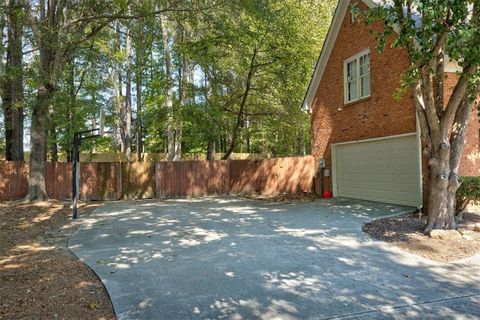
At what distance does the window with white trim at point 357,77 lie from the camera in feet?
40.6

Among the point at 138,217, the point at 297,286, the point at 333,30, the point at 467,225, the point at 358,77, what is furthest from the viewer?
the point at 333,30

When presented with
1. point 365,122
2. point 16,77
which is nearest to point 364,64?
point 365,122

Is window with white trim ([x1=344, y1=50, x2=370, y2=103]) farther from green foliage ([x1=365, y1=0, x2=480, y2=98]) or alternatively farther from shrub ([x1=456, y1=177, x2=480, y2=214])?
green foliage ([x1=365, y1=0, x2=480, y2=98])

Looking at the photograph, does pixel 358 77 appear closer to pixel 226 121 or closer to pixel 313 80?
pixel 313 80

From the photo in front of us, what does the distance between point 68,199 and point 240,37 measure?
9304mm

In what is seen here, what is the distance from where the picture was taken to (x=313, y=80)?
15.2 meters

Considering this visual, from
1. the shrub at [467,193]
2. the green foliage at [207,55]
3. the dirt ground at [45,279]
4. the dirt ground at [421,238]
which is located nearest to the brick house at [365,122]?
the shrub at [467,193]

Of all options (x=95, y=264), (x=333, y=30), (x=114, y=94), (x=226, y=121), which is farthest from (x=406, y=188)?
(x=114, y=94)

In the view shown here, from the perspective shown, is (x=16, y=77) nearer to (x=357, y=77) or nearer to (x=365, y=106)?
(x=357, y=77)

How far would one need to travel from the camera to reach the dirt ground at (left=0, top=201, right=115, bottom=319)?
3961 mm

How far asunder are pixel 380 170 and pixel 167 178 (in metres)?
8.92

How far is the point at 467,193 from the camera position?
8.30 metres

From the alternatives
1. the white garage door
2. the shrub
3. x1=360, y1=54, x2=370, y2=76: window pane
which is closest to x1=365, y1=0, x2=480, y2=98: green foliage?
the shrub

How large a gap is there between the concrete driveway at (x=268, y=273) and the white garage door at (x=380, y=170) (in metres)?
2.44
